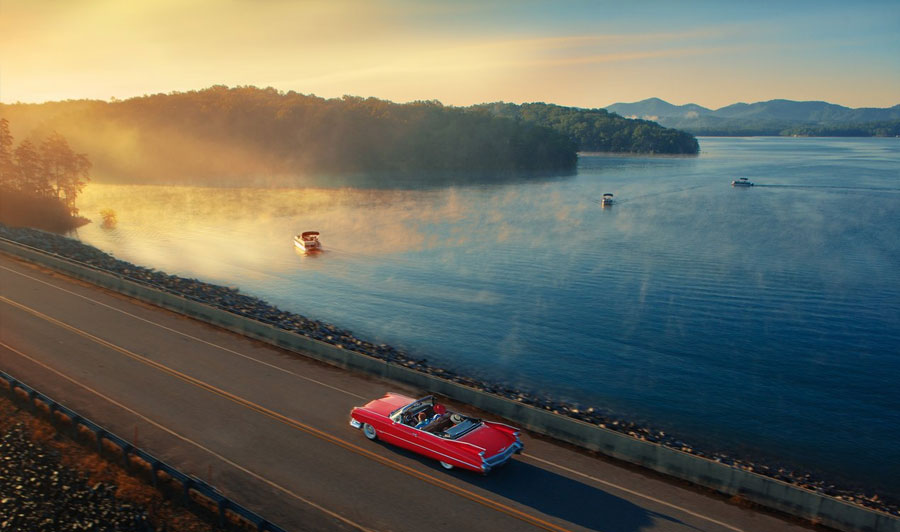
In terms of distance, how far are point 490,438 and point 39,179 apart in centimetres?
9705

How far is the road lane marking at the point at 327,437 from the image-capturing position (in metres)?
16.5

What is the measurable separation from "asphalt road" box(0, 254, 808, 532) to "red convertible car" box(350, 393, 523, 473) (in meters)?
0.53

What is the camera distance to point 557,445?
67.6 ft

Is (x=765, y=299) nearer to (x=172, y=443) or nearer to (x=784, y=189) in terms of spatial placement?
(x=172, y=443)

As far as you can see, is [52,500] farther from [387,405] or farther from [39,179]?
[39,179]

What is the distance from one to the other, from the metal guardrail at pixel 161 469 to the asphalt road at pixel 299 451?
42.6 inches

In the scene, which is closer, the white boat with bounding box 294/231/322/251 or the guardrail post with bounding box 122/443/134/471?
the guardrail post with bounding box 122/443/134/471

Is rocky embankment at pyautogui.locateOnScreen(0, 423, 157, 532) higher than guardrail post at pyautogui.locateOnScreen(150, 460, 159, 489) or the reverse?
the reverse

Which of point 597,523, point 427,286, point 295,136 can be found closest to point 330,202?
point 427,286

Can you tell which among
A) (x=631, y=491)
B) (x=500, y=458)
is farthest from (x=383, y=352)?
(x=631, y=491)

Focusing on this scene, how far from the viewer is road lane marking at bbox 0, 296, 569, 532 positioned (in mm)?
16516

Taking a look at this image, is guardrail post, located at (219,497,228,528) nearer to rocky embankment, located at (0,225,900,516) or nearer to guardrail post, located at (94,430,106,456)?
guardrail post, located at (94,430,106,456)

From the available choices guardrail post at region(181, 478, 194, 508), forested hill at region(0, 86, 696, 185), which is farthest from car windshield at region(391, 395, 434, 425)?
forested hill at region(0, 86, 696, 185)

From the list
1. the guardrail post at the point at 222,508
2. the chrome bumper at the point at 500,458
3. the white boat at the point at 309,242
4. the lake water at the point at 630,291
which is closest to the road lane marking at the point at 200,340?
the chrome bumper at the point at 500,458
